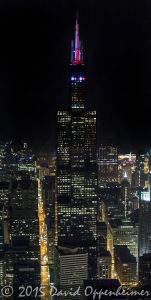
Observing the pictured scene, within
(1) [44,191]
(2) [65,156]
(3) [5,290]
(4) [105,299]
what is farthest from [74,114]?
(4) [105,299]

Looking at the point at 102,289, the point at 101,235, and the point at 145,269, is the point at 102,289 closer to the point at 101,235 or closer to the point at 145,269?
the point at 145,269

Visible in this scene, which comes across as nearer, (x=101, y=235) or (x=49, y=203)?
(x=101, y=235)

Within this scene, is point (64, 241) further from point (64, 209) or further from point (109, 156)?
point (109, 156)

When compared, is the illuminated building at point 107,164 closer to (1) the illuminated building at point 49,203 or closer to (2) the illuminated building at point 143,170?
(2) the illuminated building at point 143,170

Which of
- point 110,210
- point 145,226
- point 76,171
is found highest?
point 76,171

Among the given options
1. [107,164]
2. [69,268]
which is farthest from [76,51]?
[107,164]

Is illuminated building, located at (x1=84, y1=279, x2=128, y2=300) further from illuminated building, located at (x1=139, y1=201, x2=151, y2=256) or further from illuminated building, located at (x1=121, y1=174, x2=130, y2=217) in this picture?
illuminated building, located at (x1=121, y1=174, x2=130, y2=217)

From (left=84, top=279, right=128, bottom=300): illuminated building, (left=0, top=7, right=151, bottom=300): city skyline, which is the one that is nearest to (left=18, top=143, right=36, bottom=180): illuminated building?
(left=0, top=7, right=151, bottom=300): city skyline
